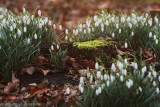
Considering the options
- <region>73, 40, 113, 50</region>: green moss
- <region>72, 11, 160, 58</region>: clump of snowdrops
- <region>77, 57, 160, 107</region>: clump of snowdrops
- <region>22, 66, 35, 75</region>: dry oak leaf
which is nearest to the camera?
<region>77, 57, 160, 107</region>: clump of snowdrops

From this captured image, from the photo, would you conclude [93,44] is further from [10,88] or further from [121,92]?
[121,92]

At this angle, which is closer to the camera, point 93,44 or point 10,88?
point 10,88

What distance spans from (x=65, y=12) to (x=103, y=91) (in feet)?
32.1

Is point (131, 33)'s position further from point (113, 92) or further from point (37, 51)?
point (113, 92)

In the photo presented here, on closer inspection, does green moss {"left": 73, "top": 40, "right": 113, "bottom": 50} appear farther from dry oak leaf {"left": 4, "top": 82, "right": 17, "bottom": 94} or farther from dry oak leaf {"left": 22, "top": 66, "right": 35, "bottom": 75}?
dry oak leaf {"left": 4, "top": 82, "right": 17, "bottom": 94}

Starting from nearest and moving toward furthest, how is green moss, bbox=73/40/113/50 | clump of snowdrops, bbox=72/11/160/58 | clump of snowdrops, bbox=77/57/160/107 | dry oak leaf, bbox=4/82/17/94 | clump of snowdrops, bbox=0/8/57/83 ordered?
clump of snowdrops, bbox=77/57/160/107, dry oak leaf, bbox=4/82/17/94, clump of snowdrops, bbox=0/8/57/83, green moss, bbox=73/40/113/50, clump of snowdrops, bbox=72/11/160/58

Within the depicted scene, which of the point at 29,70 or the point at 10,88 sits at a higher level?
the point at 29,70

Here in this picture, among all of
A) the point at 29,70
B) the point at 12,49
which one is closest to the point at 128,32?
the point at 29,70

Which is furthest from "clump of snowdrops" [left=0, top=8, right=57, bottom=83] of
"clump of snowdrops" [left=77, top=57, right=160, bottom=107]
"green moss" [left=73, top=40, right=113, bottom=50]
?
"clump of snowdrops" [left=77, top=57, right=160, bottom=107]

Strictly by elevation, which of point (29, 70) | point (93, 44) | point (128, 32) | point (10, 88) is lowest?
point (10, 88)


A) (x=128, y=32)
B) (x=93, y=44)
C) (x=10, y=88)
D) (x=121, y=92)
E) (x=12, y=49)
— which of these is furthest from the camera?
(x=128, y=32)

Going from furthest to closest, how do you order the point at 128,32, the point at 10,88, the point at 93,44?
the point at 128,32
the point at 93,44
the point at 10,88

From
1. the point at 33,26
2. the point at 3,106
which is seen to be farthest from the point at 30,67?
the point at 3,106

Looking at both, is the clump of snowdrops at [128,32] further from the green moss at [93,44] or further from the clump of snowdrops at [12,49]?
the clump of snowdrops at [12,49]
